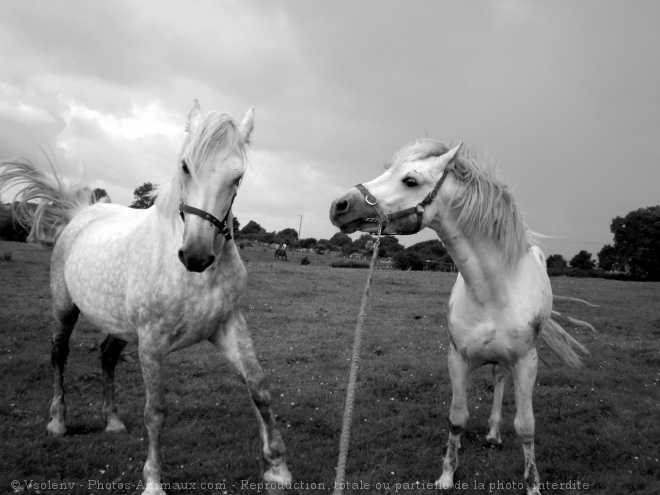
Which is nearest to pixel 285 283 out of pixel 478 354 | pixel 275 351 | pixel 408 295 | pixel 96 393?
pixel 408 295

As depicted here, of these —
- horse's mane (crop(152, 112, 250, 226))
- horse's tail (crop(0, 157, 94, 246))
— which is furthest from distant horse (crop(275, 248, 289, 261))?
horse's mane (crop(152, 112, 250, 226))

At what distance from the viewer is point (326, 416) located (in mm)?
5738

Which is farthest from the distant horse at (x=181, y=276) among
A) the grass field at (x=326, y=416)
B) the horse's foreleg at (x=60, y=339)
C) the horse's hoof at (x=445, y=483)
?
the horse's hoof at (x=445, y=483)

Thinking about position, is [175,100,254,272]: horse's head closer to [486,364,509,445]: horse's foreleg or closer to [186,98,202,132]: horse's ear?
[186,98,202,132]: horse's ear

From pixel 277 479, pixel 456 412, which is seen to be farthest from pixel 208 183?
pixel 456 412

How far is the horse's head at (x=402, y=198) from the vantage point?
349 centimetres

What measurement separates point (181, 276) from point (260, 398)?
1250 mm

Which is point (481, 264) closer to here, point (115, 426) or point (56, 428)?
point (115, 426)

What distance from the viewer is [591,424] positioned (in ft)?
18.5

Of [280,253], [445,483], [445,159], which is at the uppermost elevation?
[445,159]

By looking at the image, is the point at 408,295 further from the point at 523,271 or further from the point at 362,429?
the point at 523,271

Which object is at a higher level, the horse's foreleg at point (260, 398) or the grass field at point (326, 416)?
the horse's foreleg at point (260, 398)

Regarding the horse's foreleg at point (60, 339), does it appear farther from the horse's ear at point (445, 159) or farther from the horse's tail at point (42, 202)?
the horse's ear at point (445, 159)

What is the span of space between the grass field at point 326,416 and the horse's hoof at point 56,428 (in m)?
0.14
